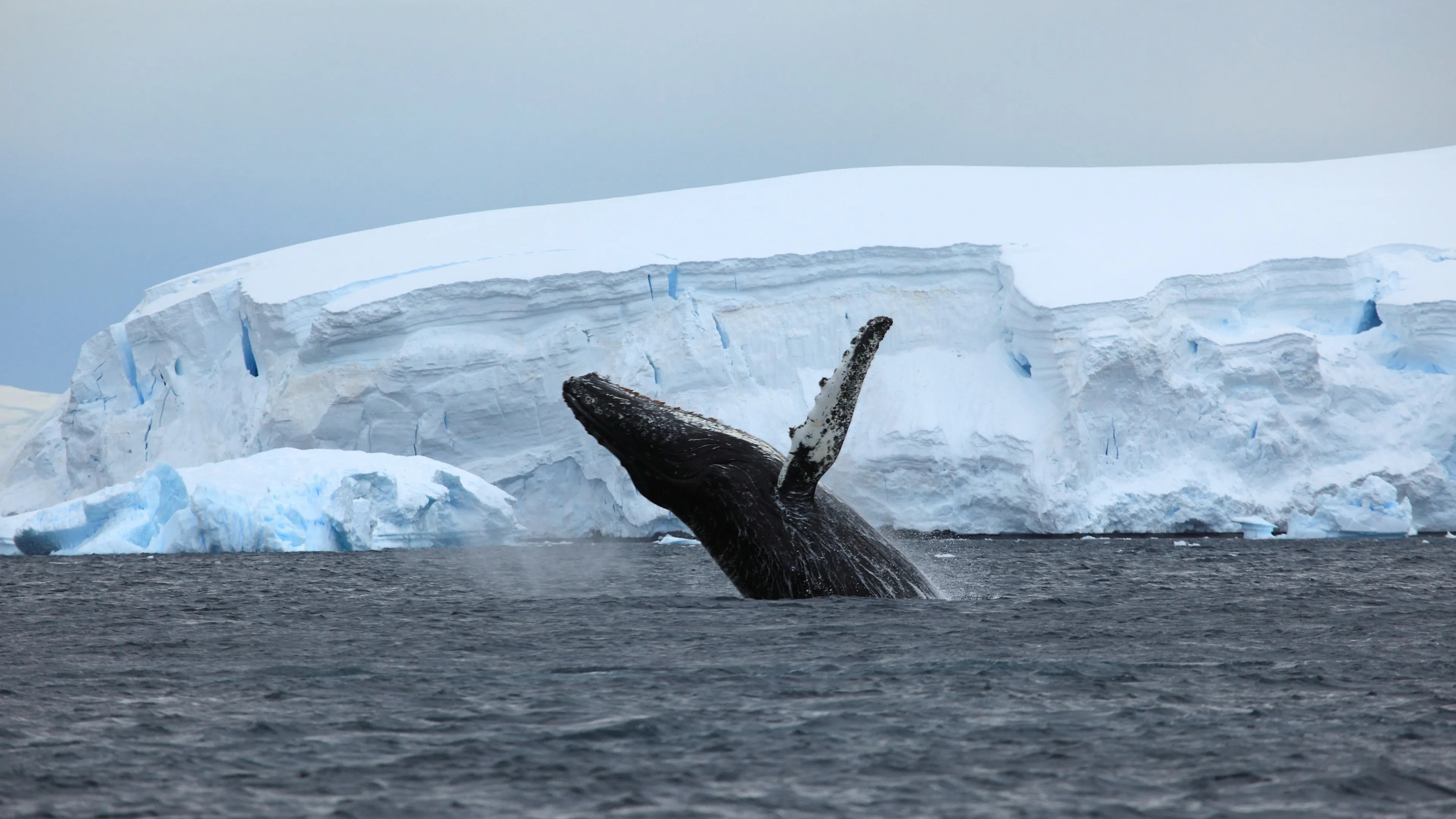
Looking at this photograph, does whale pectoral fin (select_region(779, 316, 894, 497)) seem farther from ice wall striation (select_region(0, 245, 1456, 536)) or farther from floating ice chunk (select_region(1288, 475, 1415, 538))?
floating ice chunk (select_region(1288, 475, 1415, 538))

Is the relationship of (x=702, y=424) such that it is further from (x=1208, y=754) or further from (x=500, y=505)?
(x=500, y=505)

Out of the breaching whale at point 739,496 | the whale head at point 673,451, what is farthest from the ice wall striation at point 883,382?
the whale head at point 673,451

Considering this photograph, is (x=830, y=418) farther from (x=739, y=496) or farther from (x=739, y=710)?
(x=739, y=710)

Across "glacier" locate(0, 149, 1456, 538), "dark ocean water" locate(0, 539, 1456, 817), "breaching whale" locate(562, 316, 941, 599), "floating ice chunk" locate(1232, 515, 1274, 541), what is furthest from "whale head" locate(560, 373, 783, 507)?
"floating ice chunk" locate(1232, 515, 1274, 541)

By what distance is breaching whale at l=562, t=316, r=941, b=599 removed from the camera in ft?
21.5

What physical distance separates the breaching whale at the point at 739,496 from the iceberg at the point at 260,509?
59.9 feet

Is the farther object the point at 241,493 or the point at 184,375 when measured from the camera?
the point at 184,375

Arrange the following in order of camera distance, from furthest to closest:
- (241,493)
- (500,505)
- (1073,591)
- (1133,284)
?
(1133,284), (500,505), (241,493), (1073,591)

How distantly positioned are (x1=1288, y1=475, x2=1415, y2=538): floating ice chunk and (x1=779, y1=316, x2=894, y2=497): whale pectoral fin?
2269cm

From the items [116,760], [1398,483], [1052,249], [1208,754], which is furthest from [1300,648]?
[1052,249]

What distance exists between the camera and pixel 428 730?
4.64m

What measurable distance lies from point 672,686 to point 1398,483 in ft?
81.2

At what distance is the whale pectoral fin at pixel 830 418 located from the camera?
19.1 feet

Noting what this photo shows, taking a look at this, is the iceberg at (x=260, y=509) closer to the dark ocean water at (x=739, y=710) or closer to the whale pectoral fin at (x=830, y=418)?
the dark ocean water at (x=739, y=710)
